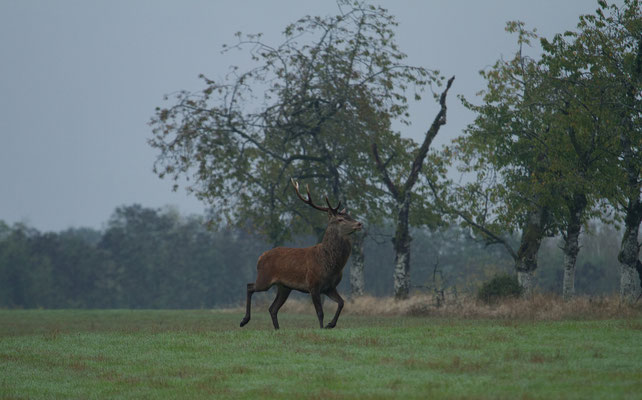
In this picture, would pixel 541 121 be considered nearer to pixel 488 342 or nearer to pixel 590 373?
pixel 488 342

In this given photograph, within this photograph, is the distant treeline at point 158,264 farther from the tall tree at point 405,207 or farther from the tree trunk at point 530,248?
the tree trunk at point 530,248

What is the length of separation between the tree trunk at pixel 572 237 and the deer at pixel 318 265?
15767mm

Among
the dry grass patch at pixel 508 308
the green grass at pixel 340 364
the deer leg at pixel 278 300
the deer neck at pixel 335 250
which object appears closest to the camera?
the green grass at pixel 340 364

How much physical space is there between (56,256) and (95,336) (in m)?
80.5

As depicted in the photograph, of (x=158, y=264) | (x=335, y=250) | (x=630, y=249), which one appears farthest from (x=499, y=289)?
(x=158, y=264)

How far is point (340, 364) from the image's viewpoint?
44.9 ft

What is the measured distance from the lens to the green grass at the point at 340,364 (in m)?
11.7

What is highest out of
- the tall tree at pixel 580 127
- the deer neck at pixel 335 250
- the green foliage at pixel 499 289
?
the tall tree at pixel 580 127

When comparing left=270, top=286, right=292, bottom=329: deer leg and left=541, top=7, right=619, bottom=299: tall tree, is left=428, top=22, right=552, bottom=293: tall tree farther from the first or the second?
left=270, top=286, right=292, bottom=329: deer leg

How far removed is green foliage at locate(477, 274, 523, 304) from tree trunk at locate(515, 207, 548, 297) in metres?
4.39

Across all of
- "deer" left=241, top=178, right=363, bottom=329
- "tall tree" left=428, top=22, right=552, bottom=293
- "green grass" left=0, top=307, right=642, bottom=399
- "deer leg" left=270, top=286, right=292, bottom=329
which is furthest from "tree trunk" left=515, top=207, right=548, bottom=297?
"deer" left=241, top=178, right=363, bottom=329

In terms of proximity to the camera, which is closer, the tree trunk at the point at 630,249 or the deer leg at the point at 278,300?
the deer leg at the point at 278,300

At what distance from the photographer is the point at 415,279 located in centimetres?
10438

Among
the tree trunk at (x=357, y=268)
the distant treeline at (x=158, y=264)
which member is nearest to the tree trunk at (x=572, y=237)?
the tree trunk at (x=357, y=268)
